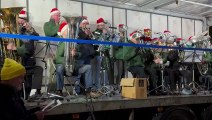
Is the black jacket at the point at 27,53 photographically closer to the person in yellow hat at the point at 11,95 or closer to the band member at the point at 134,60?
the band member at the point at 134,60

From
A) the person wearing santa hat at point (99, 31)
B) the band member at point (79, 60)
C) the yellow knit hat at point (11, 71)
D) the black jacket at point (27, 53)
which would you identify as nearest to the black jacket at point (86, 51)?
the band member at point (79, 60)

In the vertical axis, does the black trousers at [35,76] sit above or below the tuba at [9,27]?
below

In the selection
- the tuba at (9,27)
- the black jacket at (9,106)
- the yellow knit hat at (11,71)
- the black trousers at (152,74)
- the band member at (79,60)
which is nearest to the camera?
the black jacket at (9,106)

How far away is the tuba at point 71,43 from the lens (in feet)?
16.7

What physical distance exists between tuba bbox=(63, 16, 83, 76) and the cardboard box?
1.21m

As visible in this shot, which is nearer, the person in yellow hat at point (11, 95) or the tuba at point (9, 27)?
the person in yellow hat at point (11, 95)

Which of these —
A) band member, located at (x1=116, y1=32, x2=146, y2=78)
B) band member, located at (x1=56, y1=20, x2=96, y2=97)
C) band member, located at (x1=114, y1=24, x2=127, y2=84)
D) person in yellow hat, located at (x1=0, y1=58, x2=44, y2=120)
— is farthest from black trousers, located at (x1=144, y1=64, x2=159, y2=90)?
person in yellow hat, located at (x1=0, y1=58, x2=44, y2=120)

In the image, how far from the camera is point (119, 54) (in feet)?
23.4

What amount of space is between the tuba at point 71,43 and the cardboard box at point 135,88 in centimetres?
121

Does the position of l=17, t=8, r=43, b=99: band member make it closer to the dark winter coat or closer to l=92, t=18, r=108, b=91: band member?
the dark winter coat

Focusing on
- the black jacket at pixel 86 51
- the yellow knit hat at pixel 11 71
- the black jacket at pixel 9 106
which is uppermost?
the black jacket at pixel 86 51

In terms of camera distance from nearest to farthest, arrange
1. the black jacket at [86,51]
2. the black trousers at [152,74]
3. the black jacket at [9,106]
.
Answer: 1. the black jacket at [9,106]
2. the black jacket at [86,51]
3. the black trousers at [152,74]

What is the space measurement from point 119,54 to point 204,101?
9.09 feet

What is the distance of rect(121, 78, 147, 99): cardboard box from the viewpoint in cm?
435
